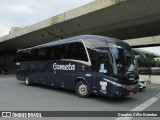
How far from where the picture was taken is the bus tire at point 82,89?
12330 millimetres

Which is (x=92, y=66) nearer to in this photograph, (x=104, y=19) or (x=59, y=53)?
(x=59, y=53)

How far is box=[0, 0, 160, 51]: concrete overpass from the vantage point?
1845 cm

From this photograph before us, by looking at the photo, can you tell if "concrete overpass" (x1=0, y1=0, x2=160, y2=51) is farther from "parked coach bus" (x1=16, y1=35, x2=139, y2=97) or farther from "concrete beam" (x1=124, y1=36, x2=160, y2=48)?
"concrete beam" (x1=124, y1=36, x2=160, y2=48)

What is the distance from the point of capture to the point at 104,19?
22.2m

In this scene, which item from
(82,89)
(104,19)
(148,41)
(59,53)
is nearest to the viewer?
(82,89)

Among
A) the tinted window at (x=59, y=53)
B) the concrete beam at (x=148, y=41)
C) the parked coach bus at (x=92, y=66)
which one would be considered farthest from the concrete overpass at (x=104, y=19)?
the concrete beam at (x=148, y=41)

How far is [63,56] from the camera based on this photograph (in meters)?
14.0

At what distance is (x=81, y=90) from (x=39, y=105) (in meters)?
3.01

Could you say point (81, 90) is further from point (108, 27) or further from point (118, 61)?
point (108, 27)

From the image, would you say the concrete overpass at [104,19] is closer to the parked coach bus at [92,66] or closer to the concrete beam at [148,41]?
the parked coach bus at [92,66]

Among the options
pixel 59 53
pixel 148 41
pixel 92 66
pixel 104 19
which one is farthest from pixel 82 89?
pixel 148 41

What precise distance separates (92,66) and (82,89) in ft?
4.88

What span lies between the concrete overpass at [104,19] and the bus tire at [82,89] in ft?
25.9

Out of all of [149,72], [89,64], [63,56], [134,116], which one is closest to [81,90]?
[89,64]
